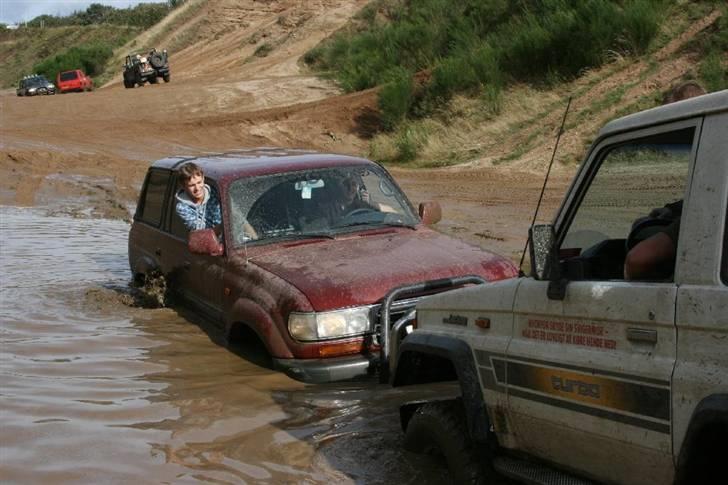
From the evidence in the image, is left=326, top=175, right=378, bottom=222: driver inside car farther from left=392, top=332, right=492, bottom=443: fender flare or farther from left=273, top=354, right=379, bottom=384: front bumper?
left=392, top=332, right=492, bottom=443: fender flare

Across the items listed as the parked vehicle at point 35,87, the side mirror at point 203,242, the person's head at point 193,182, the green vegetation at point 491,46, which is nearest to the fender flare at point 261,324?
the side mirror at point 203,242

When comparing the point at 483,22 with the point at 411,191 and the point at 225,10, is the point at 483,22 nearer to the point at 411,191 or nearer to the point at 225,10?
the point at 411,191

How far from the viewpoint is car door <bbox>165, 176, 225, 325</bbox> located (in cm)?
756

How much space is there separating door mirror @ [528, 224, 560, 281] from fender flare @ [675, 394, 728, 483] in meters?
0.78

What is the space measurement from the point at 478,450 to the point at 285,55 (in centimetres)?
4730

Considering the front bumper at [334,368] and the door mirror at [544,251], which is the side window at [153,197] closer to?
the front bumper at [334,368]

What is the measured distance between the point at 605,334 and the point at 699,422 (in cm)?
52

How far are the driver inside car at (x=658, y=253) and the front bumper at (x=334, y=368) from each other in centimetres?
301

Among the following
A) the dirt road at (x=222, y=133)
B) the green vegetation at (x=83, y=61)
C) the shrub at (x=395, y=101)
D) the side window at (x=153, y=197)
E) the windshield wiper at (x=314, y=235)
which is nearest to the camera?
the windshield wiper at (x=314, y=235)

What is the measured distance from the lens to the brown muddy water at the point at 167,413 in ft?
17.8

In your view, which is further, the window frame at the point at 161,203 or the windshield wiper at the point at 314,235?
the window frame at the point at 161,203

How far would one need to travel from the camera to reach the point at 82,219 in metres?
17.1

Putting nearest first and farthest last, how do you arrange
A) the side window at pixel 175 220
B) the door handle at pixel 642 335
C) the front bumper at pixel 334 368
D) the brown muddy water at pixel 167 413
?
the door handle at pixel 642 335 → the brown muddy water at pixel 167 413 → the front bumper at pixel 334 368 → the side window at pixel 175 220

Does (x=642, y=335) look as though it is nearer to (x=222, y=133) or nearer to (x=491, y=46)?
(x=491, y=46)
